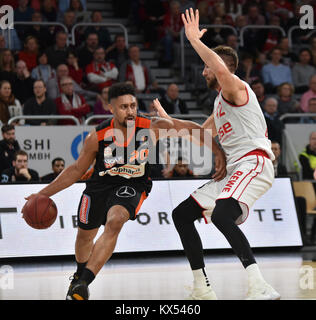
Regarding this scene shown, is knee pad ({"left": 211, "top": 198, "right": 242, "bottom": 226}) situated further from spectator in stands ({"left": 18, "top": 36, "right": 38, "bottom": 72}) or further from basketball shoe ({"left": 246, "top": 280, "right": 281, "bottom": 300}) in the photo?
spectator in stands ({"left": 18, "top": 36, "right": 38, "bottom": 72})

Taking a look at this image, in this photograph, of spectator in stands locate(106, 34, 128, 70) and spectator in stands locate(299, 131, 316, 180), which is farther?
spectator in stands locate(106, 34, 128, 70)

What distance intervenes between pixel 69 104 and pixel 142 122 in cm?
606

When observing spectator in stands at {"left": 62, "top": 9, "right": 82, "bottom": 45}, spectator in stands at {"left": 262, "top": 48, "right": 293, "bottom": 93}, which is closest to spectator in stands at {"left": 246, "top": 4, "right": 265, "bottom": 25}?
spectator in stands at {"left": 262, "top": 48, "right": 293, "bottom": 93}

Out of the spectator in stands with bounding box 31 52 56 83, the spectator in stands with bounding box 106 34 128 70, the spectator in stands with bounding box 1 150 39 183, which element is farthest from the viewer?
the spectator in stands with bounding box 106 34 128 70

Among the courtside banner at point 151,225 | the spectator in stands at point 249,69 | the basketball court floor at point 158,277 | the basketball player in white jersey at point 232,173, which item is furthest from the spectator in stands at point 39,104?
the basketball player in white jersey at point 232,173

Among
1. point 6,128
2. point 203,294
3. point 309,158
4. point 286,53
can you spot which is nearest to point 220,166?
point 203,294

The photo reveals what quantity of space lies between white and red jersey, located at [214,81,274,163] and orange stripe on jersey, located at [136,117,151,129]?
0.72 meters

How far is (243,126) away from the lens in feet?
19.0

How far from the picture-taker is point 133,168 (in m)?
6.24

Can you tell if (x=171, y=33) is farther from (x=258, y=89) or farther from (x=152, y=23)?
(x=258, y=89)

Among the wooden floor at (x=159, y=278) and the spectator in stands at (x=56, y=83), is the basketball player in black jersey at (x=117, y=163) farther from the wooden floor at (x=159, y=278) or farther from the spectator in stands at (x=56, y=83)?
the spectator in stands at (x=56, y=83)

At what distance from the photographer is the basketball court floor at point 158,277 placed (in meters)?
6.34

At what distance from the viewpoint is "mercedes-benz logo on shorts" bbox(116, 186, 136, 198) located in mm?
6109
